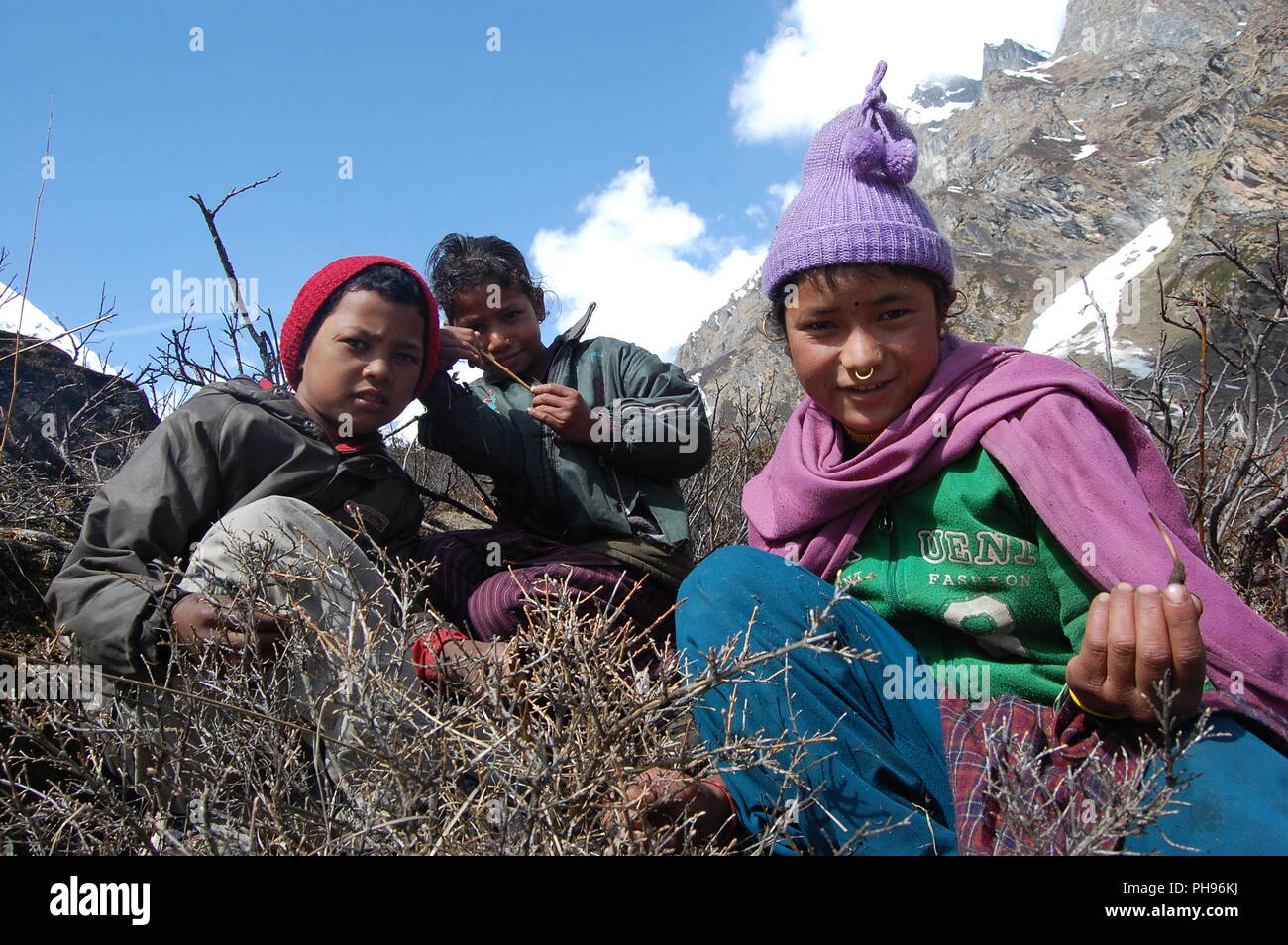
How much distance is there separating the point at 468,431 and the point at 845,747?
4.76 feet

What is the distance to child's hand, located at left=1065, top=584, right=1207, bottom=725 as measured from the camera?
121cm

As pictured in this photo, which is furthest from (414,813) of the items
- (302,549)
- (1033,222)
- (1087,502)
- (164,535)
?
(1033,222)

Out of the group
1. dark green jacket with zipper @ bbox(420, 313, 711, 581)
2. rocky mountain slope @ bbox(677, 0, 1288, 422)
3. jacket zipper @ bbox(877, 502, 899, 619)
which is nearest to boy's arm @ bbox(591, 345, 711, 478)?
dark green jacket with zipper @ bbox(420, 313, 711, 581)

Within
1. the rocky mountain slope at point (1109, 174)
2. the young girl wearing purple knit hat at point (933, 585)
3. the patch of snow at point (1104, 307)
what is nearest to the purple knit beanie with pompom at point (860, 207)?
the young girl wearing purple knit hat at point (933, 585)

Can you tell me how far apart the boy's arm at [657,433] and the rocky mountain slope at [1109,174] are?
2.09 metres

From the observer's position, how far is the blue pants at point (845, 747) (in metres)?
1.24

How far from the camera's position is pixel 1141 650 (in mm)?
1225

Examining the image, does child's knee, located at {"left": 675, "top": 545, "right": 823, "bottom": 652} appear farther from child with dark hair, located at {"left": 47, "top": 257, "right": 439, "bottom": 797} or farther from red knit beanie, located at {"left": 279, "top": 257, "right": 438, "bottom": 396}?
red knit beanie, located at {"left": 279, "top": 257, "right": 438, "bottom": 396}

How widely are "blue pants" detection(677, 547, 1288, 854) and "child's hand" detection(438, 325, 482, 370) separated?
4.13ft

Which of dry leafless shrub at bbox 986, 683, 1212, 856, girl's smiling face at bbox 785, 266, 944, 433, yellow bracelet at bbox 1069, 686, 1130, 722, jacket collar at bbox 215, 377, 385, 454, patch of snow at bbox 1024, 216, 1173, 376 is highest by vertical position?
patch of snow at bbox 1024, 216, 1173, 376

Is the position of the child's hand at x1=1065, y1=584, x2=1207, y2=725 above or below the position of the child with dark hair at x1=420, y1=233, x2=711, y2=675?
below

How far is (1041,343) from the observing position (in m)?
56.8

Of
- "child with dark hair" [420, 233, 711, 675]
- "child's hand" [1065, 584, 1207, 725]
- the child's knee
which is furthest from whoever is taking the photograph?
"child with dark hair" [420, 233, 711, 675]
